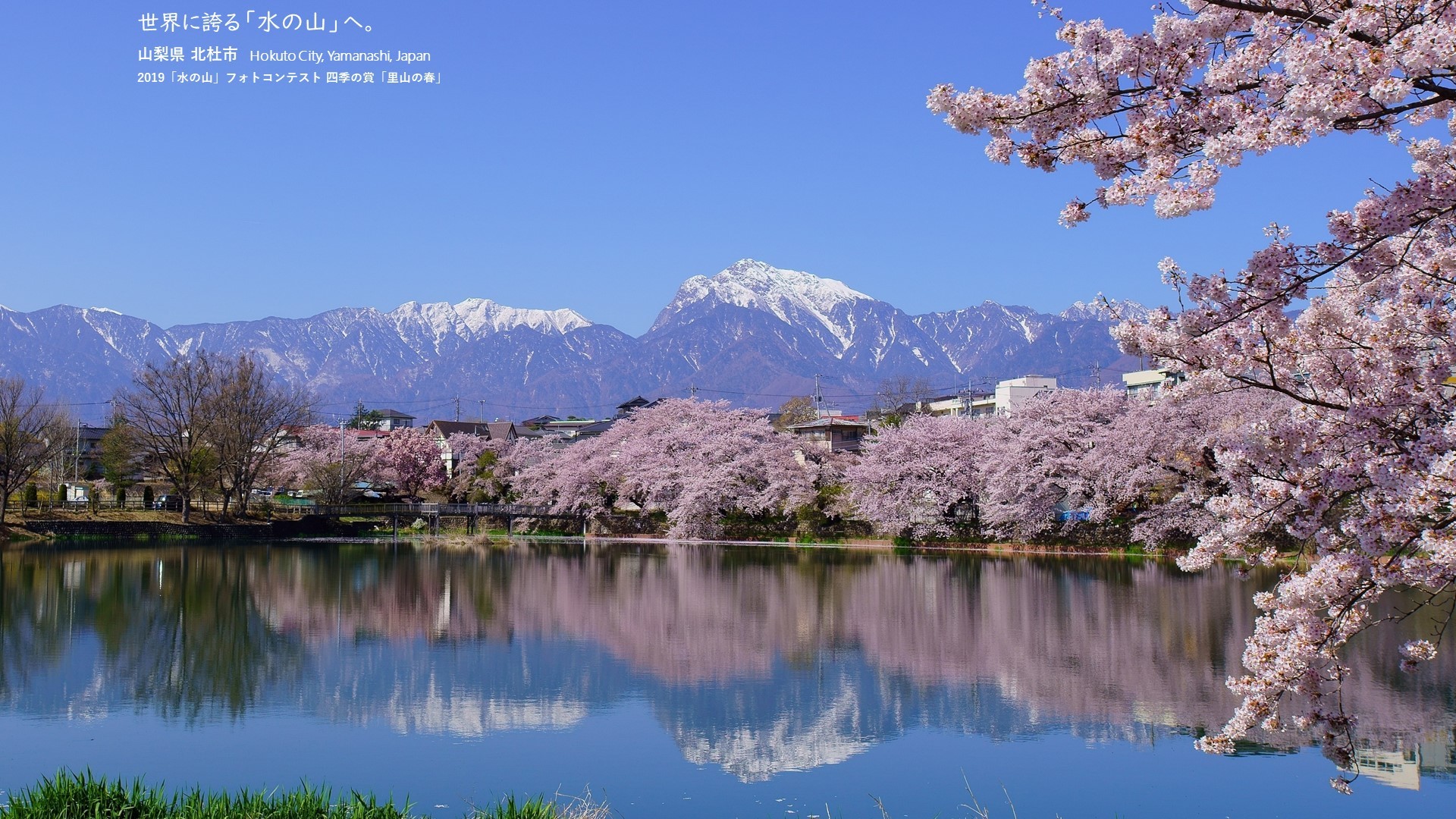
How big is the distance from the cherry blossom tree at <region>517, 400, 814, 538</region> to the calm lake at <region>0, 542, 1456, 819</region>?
22.4 meters

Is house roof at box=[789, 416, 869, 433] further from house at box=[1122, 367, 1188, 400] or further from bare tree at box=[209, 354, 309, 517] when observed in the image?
bare tree at box=[209, 354, 309, 517]

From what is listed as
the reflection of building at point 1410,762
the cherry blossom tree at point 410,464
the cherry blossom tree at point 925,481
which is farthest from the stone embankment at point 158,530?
the reflection of building at point 1410,762

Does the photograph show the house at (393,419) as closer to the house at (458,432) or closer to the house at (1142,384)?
the house at (458,432)

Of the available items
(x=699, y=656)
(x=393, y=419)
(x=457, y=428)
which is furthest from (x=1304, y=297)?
(x=393, y=419)

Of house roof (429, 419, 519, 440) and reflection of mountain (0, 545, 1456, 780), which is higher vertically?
house roof (429, 419, 519, 440)

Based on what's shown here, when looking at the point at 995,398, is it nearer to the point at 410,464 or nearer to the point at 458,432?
the point at 458,432

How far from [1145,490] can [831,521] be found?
13.7 m

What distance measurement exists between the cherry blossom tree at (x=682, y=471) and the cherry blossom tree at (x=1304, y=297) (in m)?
38.9

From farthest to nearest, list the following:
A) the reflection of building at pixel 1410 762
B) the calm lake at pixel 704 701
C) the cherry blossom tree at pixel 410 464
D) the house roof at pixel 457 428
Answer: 1. the house roof at pixel 457 428
2. the cherry blossom tree at pixel 410 464
3. the reflection of building at pixel 1410 762
4. the calm lake at pixel 704 701

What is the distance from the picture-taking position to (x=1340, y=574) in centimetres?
468

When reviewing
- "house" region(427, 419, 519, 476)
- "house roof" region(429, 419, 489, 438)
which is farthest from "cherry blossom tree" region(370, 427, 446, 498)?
"house roof" region(429, 419, 489, 438)

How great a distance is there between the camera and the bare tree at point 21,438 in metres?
41.9

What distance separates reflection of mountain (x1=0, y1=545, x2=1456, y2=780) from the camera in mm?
11320

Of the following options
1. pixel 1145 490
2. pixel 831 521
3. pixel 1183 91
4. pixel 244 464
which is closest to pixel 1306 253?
pixel 1183 91
